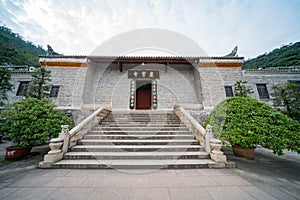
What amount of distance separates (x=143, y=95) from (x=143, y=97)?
0.53ft

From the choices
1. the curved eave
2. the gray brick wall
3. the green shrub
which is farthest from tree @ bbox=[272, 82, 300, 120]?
the gray brick wall

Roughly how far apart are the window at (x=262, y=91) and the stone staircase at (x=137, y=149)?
317 inches

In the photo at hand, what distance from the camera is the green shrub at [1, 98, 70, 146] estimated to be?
309 cm

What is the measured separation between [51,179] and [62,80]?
26.3 ft

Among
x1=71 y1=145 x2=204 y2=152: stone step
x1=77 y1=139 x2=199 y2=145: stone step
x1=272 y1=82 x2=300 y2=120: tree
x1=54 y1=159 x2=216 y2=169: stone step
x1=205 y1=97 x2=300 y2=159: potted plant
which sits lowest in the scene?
x1=54 y1=159 x2=216 y2=169: stone step

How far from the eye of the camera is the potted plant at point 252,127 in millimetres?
2730

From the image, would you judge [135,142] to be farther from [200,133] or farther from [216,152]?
[216,152]

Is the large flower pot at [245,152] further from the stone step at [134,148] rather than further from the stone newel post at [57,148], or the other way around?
the stone newel post at [57,148]

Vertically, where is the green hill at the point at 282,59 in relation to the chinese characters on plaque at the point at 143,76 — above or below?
above

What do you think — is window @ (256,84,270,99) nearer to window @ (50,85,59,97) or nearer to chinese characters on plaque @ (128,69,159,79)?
chinese characters on plaque @ (128,69,159,79)

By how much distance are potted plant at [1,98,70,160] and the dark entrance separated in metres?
5.88

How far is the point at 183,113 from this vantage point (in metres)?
4.75

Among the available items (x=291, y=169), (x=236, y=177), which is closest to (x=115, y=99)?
(x=236, y=177)

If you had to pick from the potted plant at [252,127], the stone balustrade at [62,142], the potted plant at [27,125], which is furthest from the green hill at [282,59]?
the potted plant at [27,125]
